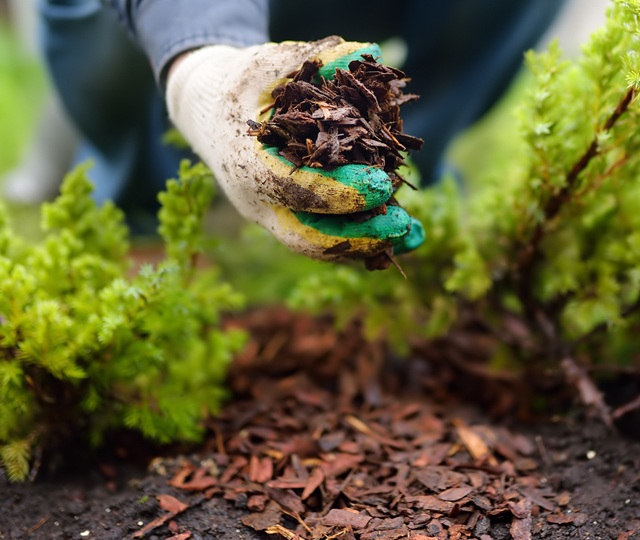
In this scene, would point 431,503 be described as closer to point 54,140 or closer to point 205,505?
point 205,505

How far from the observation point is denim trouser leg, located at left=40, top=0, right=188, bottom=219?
237cm

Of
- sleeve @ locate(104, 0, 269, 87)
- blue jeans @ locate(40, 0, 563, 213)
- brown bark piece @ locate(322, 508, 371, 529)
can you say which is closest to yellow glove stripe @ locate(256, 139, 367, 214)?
sleeve @ locate(104, 0, 269, 87)

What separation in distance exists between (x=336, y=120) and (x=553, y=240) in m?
1.02

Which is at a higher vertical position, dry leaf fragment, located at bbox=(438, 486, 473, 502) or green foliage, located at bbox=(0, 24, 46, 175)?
green foliage, located at bbox=(0, 24, 46, 175)

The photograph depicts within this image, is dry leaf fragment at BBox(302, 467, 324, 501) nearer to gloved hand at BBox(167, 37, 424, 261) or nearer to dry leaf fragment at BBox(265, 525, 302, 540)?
dry leaf fragment at BBox(265, 525, 302, 540)

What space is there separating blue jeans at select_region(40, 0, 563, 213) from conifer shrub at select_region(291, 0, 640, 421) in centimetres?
94

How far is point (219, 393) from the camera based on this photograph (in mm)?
1766

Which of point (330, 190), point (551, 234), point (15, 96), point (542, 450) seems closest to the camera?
point (330, 190)

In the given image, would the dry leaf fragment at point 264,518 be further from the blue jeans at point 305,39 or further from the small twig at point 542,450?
the blue jeans at point 305,39

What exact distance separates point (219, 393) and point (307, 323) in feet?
2.62

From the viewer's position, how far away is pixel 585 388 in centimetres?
158

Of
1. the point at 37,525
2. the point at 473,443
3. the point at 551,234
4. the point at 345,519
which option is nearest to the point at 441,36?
the point at 551,234

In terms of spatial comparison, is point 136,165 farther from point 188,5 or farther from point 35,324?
point 35,324

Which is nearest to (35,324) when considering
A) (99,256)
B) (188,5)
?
(99,256)
